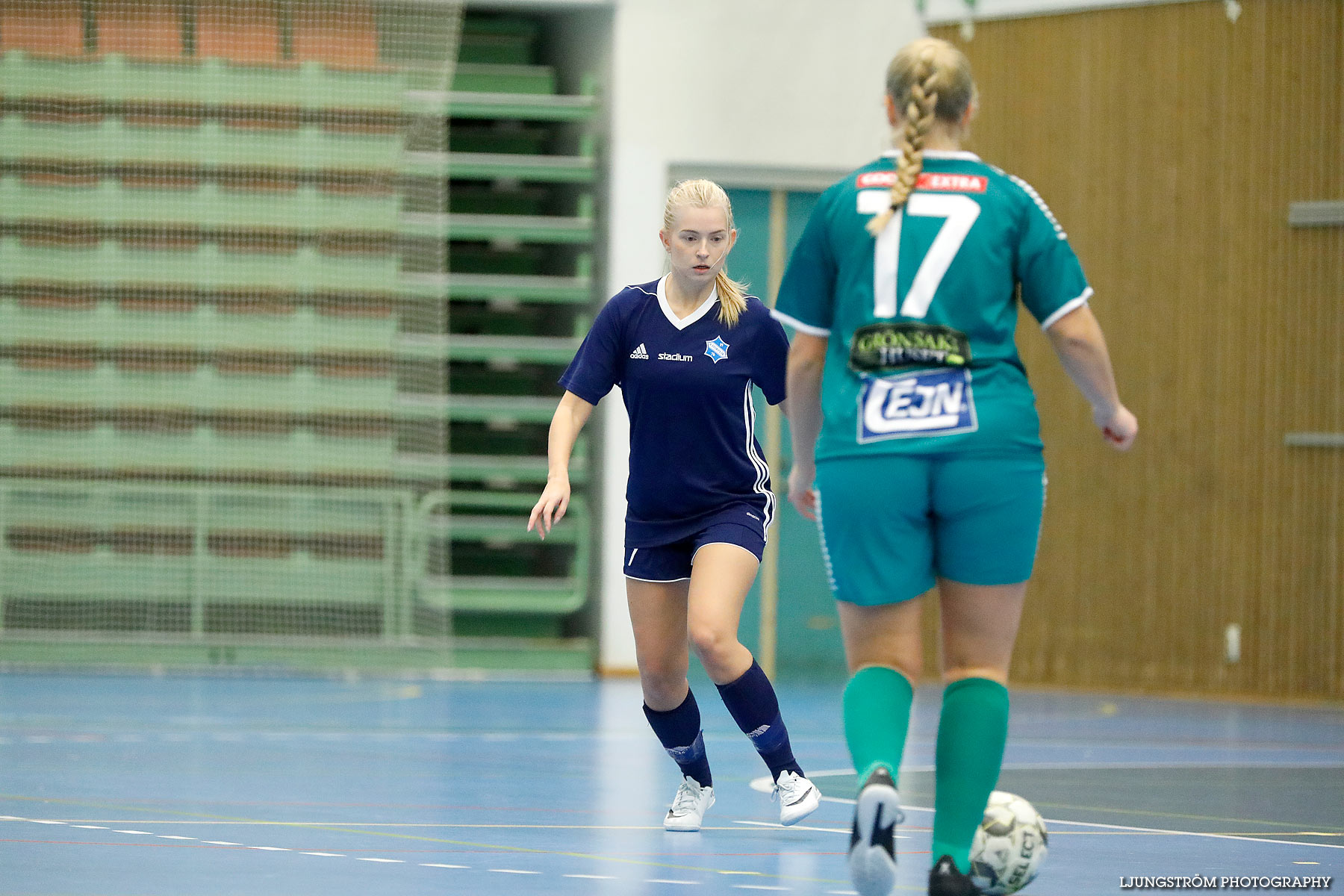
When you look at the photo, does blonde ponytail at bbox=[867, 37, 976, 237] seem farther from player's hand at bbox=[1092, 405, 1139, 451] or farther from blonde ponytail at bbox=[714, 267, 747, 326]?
blonde ponytail at bbox=[714, 267, 747, 326]

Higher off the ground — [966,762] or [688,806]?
[966,762]

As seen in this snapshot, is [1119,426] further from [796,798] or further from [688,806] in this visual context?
[688,806]

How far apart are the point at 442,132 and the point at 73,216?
2787 mm

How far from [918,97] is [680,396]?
180cm

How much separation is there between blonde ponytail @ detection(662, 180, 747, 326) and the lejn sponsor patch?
1474 mm

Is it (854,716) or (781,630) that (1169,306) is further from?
(854,716)

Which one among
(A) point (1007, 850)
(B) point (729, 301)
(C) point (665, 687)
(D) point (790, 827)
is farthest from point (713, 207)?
(A) point (1007, 850)

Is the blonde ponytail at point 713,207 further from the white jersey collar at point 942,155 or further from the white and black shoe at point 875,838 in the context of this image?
the white and black shoe at point 875,838

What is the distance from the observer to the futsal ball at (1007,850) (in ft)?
12.2

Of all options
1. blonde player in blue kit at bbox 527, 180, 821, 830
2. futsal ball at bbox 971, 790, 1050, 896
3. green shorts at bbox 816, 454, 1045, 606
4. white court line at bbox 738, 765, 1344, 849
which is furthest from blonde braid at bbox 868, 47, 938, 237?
white court line at bbox 738, 765, 1344, 849

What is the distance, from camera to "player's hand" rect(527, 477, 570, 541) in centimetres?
466

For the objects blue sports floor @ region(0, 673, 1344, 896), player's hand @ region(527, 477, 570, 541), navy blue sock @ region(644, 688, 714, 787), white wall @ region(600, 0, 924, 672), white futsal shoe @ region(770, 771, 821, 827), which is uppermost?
white wall @ region(600, 0, 924, 672)

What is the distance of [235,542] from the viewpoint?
12.8m

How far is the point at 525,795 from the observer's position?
633 centimetres
